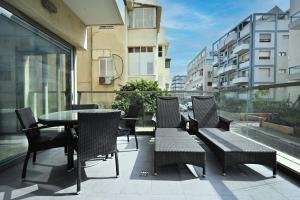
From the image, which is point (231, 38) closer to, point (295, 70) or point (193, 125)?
point (295, 70)

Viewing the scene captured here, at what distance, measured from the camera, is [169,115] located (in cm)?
572

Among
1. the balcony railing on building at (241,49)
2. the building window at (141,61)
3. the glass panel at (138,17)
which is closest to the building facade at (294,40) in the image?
the building window at (141,61)

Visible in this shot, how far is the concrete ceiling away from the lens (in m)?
5.46

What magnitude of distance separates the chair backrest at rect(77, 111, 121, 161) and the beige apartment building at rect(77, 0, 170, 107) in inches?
378

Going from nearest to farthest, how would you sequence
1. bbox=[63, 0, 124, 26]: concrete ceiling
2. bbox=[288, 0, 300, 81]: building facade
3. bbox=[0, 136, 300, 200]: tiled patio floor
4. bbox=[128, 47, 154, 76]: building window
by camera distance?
bbox=[0, 136, 300, 200]: tiled patio floor, bbox=[63, 0, 124, 26]: concrete ceiling, bbox=[128, 47, 154, 76]: building window, bbox=[288, 0, 300, 81]: building facade

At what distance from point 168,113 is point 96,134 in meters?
2.94

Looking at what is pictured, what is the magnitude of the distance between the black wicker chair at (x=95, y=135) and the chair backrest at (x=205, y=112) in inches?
109

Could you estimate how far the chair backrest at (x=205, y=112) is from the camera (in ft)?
18.0

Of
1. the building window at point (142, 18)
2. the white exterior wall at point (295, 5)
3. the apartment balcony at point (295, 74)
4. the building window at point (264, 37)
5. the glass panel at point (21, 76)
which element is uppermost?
the building window at point (264, 37)

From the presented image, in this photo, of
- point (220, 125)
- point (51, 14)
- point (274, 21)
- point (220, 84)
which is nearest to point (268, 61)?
point (274, 21)

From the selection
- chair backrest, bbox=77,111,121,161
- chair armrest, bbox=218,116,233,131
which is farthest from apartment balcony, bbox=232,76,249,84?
chair backrest, bbox=77,111,121,161

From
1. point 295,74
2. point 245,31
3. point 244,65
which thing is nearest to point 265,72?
point 244,65

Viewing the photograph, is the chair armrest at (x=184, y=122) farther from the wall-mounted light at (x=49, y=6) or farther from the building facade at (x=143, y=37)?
the building facade at (x=143, y=37)

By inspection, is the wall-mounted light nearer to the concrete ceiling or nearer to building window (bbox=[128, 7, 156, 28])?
the concrete ceiling
